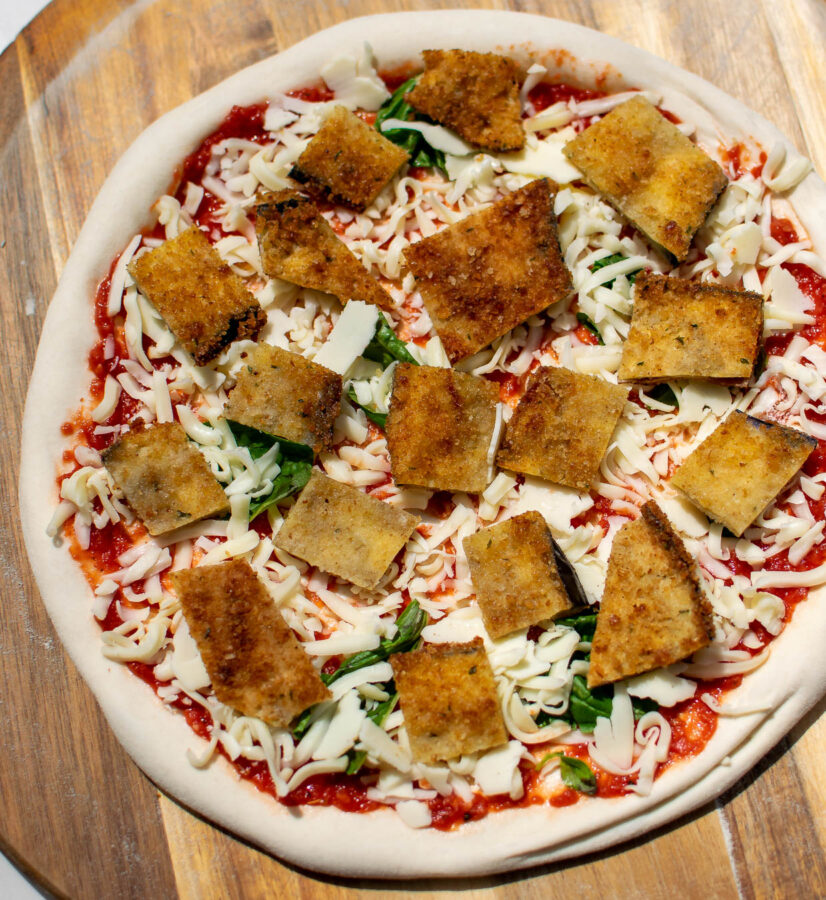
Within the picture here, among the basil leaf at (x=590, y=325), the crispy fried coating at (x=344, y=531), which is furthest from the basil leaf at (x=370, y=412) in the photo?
the basil leaf at (x=590, y=325)

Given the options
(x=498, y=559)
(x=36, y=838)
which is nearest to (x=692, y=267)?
(x=498, y=559)

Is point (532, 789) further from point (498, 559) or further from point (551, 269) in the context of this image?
point (551, 269)

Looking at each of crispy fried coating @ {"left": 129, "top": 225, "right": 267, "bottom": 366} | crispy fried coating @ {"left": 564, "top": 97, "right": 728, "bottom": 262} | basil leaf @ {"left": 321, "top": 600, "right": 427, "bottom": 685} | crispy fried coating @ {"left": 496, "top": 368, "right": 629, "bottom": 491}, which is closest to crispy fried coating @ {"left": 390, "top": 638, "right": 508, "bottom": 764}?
basil leaf @ {"left": 321, "top": 600, "right": 427, "bottom": 685}

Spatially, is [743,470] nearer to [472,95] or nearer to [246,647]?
[472,95]

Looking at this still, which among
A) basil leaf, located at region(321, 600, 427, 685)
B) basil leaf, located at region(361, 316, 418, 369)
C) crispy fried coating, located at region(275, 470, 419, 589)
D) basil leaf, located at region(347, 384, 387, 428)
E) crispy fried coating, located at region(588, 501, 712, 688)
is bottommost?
crispy fried coating, located at region(588, 501, 712, 688)

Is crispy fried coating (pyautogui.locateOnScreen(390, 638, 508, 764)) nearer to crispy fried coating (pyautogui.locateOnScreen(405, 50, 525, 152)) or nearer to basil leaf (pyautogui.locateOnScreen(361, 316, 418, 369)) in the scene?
basil leaf (pyautogui.locateOnScreen(361, 316, 418, 369))

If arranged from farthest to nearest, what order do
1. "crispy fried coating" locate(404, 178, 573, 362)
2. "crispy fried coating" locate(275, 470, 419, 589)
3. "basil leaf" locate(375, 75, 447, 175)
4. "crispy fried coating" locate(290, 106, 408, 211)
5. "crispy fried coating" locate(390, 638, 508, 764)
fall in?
"basil leaf" locate(375, 75, 447, 175) < "crispy fried coating" locate(290, 106, 408, 211) < "crispy fried coating" locate(404, 178, 573, 362) < "crispy fried coating" locate(275, 470, 419, 589) < "crispy fried coating" locate(390, 638, 508, 764)

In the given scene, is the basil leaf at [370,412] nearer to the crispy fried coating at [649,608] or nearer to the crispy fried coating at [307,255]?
the crispy fried coating at [307,255]

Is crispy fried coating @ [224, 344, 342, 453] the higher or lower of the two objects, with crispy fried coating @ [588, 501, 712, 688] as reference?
higher
